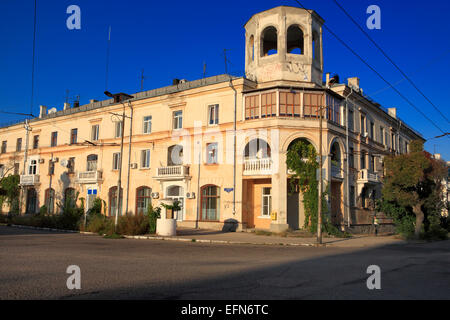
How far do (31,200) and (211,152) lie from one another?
2588cm

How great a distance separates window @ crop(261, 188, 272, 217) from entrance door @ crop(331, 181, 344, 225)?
4.77 m

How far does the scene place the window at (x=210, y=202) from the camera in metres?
28.4

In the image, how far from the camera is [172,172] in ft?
99.0

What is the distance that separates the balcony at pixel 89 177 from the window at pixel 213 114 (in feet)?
43.2

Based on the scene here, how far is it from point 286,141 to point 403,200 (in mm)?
8484

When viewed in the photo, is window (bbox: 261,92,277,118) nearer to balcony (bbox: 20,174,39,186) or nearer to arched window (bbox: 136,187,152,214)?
arched window (bbox: 136,187,152,214)

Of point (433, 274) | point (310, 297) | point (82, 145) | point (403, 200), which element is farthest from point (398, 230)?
point (82, 145)

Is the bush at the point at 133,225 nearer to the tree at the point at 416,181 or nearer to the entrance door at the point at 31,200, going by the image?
the tree at the point at 416,181

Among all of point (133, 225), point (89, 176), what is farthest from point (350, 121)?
point (89, 176)

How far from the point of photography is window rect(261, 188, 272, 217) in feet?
90.6

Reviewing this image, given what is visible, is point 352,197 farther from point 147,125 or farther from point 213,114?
A: point 147,125

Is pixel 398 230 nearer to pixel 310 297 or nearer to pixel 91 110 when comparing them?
pixel 310 297

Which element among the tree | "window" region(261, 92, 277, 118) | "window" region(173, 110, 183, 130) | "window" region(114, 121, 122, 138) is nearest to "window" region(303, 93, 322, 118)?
"window" region(261, 92, 277, 118)
